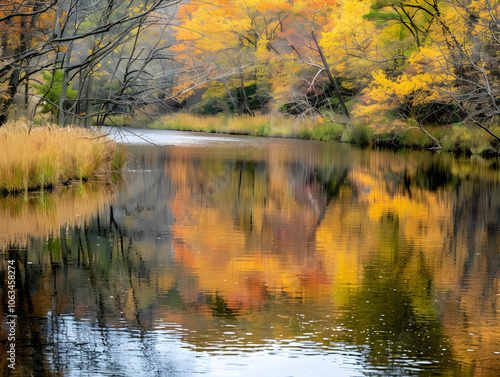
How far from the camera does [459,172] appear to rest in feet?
81.0

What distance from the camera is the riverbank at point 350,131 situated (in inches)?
1362

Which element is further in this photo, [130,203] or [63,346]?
[130,203]

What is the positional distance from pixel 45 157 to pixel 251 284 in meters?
9.84

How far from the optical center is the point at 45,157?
16391mm

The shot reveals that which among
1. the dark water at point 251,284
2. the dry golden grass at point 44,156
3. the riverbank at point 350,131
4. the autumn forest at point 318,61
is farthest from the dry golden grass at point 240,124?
the dark water at point 251,284

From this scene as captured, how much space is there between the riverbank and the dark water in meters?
9.77

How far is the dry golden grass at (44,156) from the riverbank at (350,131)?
3.77 m

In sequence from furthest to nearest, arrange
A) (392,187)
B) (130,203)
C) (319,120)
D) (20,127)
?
(319,120), (392,187), (20,127), (130,203)

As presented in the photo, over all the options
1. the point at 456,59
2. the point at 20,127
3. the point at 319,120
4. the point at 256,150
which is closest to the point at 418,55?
the point at 456,59

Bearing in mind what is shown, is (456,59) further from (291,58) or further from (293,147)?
(291,58)

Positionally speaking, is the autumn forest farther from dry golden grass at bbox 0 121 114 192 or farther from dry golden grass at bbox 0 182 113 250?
dry golden grass at bbox 0 182 113 250

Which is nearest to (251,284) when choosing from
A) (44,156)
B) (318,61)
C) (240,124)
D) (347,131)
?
(44,156)

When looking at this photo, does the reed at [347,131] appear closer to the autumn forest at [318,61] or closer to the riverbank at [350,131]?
the riverbank at [350,131]

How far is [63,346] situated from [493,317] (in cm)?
352
